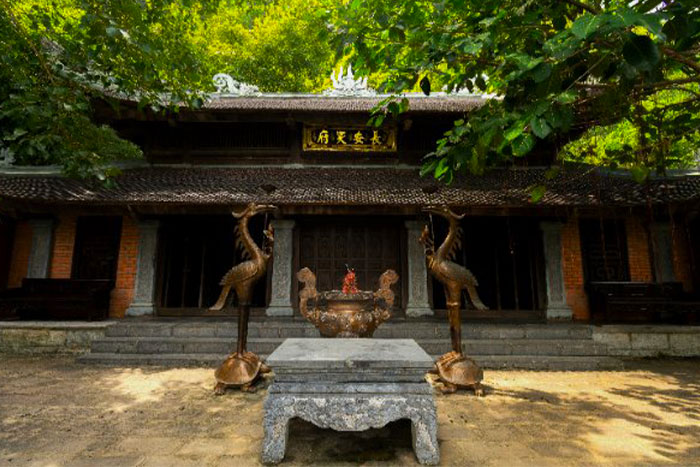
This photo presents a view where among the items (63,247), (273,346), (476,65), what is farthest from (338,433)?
(63,247)

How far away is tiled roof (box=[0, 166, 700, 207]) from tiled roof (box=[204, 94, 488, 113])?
4.51 feet

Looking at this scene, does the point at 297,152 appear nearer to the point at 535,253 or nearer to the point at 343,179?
the point at 343,179

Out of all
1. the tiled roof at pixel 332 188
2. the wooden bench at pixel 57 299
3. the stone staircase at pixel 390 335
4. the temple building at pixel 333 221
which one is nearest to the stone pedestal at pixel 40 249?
the temple building at pixel 333 221

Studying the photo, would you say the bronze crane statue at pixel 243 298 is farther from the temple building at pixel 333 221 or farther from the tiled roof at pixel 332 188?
Result: the temple building at pixel 333 221

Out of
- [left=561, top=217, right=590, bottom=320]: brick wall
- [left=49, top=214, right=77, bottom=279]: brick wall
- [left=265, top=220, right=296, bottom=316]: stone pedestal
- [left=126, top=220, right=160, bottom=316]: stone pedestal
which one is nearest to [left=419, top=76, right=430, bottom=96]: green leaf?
[left=265, top=220, right=296, bottom=316]: stone pedestal

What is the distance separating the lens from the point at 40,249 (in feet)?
25.6

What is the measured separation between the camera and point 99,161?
422 centimetres

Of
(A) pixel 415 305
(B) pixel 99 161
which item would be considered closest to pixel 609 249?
(A) pixel 415 305

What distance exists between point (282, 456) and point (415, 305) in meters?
5.42

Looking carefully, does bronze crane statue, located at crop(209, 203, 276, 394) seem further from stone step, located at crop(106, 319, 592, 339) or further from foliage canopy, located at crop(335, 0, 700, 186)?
foliage canopy, located at crop(335, 0, 700, 186)

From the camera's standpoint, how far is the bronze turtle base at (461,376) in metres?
4.07

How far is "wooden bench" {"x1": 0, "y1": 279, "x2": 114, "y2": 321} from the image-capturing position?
22.6ft

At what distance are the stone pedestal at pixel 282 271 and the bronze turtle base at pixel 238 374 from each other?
3.13 metres

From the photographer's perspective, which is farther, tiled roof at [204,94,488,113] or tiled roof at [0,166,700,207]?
tiled roof at [204,94,488,113]
